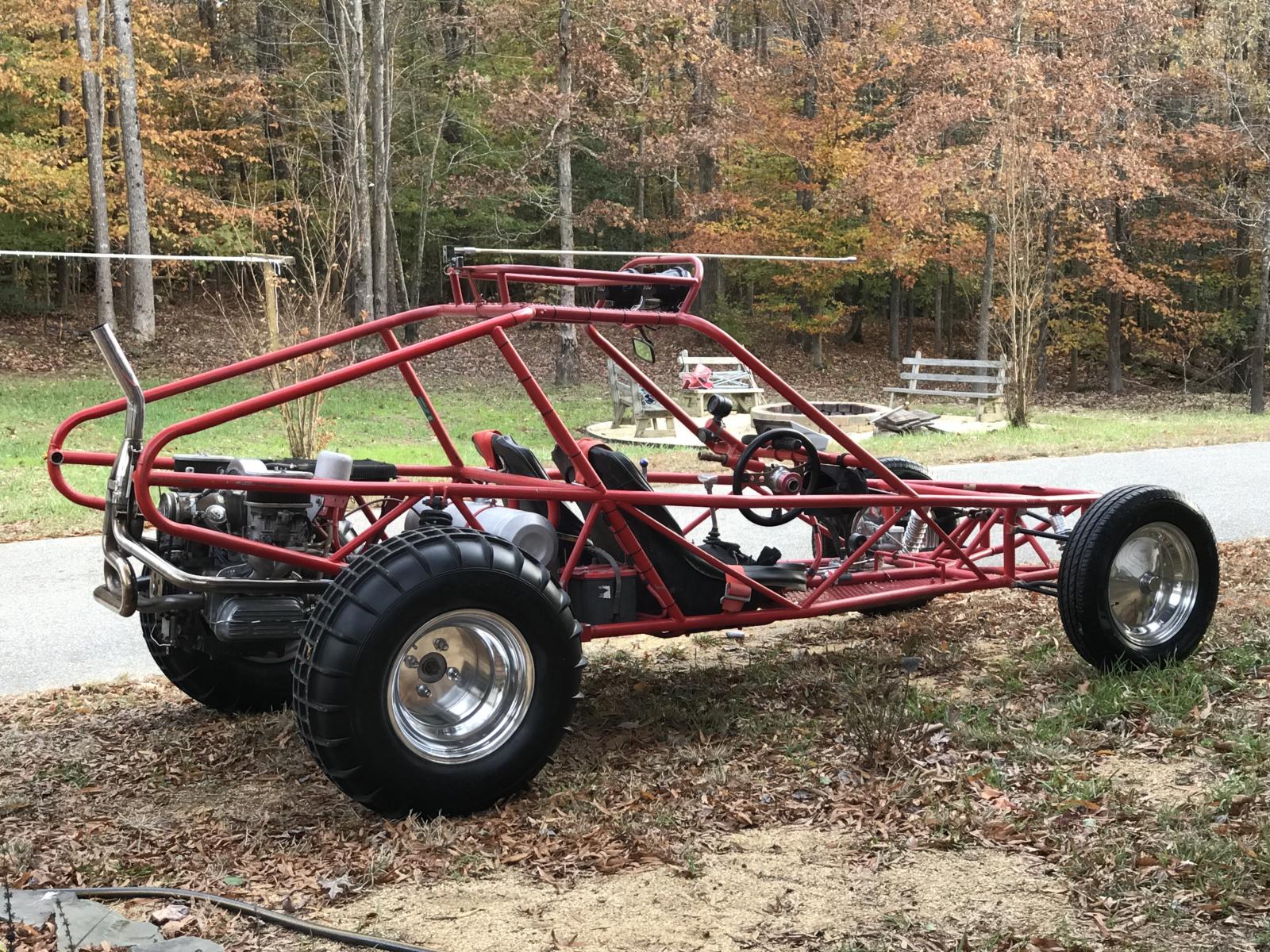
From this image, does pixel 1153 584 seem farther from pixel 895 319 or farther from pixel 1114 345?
pixel 895 319

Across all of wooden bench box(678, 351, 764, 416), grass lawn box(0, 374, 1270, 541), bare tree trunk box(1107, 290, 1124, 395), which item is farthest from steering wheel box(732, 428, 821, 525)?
bare tree trunk box(1107, 290, 1124, 395)

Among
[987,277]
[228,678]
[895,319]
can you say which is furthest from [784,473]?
[895,319]

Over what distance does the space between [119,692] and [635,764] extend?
99.9 inches

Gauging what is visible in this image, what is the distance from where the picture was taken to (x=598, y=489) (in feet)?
14.7

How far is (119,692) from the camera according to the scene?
5609 millimetres

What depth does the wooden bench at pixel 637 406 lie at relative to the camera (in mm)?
16000

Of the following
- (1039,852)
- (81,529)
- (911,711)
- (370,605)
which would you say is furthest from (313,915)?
(81,529)

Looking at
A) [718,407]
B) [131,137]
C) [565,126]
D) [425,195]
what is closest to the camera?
[718,407]

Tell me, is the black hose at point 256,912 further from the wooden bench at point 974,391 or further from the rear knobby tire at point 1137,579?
the wooden bench at point 974,391

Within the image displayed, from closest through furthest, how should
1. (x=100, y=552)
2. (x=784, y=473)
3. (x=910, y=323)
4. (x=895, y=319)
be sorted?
(x=784, y=473)
(x=100, y=552)
(x=895, y=319)
(x=910, y=323)

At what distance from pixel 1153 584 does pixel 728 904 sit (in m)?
2.99

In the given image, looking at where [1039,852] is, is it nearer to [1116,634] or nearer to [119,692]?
[1116,634]

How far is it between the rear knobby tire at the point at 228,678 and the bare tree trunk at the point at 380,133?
19848 mm

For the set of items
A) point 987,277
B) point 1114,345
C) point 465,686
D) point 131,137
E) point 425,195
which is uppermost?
point 131,137
